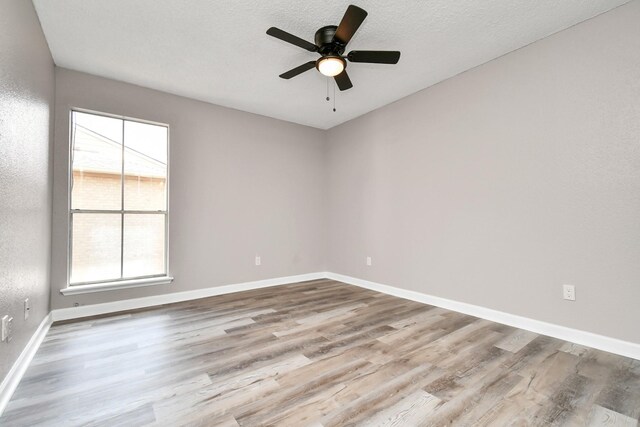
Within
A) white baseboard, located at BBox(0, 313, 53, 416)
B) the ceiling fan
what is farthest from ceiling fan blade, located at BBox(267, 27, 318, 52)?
white baseboard, located at BBox(0, 313, 53, 416)

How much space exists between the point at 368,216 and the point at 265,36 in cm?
273

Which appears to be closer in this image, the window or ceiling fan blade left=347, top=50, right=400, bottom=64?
ceiling fan blade left=347, top=50, right=400, bottom=64

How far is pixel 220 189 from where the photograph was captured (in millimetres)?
3986

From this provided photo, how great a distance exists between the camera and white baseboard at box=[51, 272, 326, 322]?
298 cm

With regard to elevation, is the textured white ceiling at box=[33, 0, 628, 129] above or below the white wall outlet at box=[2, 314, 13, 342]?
above

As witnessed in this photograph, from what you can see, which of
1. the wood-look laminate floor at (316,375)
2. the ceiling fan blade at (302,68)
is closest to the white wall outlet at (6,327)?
the wood-look laminate floor at (316,375)

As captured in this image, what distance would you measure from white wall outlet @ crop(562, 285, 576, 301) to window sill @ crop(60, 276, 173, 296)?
4103mm

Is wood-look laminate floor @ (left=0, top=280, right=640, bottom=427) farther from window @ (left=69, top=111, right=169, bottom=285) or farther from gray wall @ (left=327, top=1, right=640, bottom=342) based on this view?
window @ (left=69, top=111, right=169, bottom=285)

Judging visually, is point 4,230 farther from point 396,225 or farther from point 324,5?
point 396,225

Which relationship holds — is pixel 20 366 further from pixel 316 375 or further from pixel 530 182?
pixel 530 182

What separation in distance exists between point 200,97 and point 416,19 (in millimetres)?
2781

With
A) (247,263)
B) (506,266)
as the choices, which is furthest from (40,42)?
(506,266)

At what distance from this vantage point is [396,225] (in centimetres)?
391

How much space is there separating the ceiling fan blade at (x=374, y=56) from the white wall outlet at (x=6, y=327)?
2.89m
